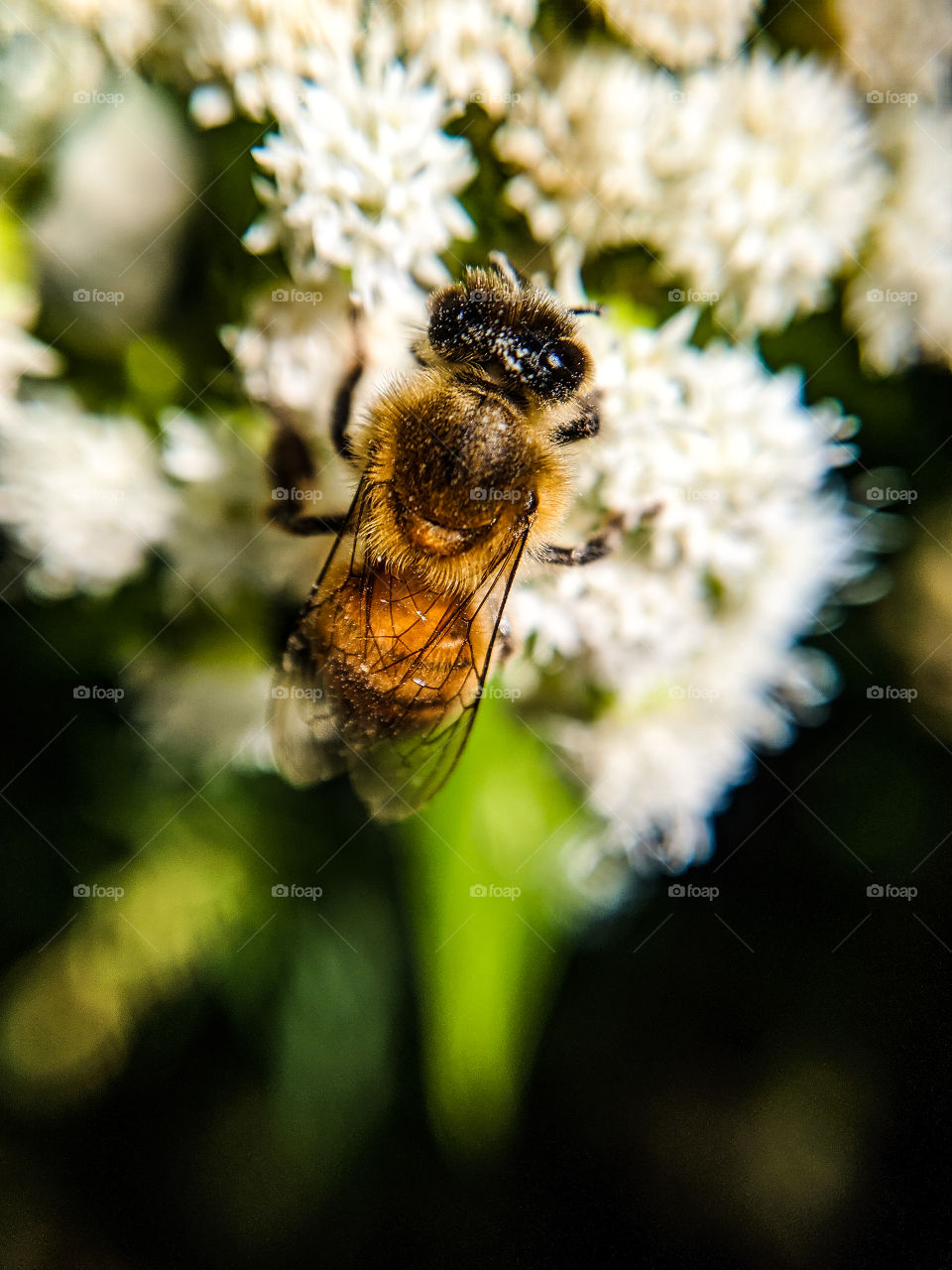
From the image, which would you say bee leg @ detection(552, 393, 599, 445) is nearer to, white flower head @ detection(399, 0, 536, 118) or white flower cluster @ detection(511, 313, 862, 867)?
white flower cluster @ detection(511, 313, 862, 867)

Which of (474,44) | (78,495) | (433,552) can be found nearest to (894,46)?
(474,44)

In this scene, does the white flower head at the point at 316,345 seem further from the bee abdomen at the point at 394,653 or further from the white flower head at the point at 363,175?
the bee abdomen at the point at 394,653

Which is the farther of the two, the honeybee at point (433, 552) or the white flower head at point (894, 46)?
the white flower head at point (894, 46)

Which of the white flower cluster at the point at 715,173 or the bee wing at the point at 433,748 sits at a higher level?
the white flower cluster at the point at 715,173

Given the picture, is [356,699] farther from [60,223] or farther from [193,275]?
[60,223]

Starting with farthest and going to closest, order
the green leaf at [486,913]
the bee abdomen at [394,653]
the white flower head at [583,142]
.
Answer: the green leaf at [486,913], the white flower head at [583,142], the bee abdomen at [394,653]

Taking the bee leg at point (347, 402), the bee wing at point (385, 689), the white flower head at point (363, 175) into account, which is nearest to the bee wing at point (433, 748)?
the bee wing at point (385, 689)

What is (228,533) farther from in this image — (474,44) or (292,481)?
(474,44)

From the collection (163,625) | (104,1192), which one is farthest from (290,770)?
(104,1192)
